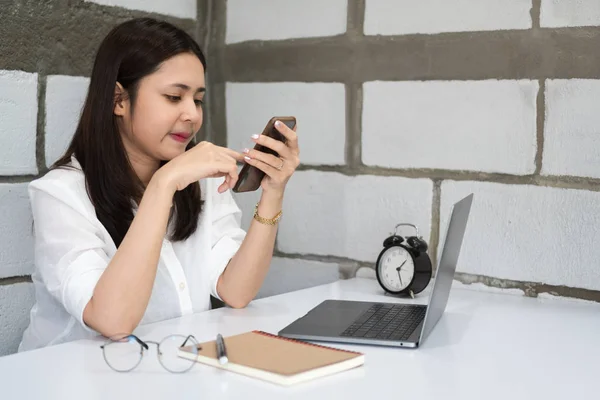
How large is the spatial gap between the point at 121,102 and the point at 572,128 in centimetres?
112

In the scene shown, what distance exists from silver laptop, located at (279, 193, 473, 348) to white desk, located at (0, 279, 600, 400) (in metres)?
0.03

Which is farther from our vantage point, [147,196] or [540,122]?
[540,122]

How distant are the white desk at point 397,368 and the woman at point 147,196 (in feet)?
0.56

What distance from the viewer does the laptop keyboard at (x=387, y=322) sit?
145 centimetres

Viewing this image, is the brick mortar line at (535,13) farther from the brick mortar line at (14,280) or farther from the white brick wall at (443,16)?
the brick mortar line at (14,280)

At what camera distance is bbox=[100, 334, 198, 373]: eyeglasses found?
4.10 feet

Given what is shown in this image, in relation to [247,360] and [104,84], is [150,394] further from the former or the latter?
[104,84]

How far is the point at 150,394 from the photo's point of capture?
44.0 inches

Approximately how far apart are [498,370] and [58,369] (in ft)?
2.40

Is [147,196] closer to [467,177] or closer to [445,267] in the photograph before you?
[445,267]

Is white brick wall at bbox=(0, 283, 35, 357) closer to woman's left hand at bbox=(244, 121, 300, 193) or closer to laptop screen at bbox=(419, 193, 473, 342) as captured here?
woman's left hand at bbox=(244, 121, 300, 193)

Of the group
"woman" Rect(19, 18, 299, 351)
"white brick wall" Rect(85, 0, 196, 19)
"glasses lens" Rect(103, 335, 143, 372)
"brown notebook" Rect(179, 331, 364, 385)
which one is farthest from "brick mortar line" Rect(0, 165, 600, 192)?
"brown notebook" Rect(179, 331, 364, 385)

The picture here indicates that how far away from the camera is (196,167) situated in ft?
5.21

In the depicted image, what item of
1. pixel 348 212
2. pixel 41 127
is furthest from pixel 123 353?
pixel 348 212
